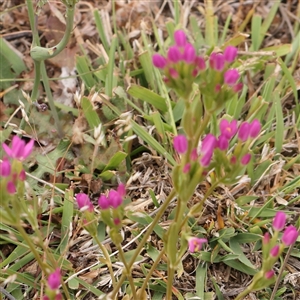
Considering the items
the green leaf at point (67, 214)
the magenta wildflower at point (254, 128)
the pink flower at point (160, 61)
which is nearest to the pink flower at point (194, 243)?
the magenta wildflower at point (254, 128)

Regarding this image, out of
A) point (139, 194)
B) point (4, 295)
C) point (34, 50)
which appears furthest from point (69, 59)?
point (4, 295)

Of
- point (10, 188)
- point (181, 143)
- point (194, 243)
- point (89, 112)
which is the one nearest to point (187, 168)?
point (181, 143)

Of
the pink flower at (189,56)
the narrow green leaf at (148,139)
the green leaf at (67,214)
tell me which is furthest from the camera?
the narrow green leaf at (148,139)

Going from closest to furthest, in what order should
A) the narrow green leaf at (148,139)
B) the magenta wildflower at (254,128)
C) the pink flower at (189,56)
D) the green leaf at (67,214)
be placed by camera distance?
1. the pink flower at (189,56)
2. the magenta wildflower at (254,128)
3. the green leaf at (67,214)
4. the narrow green leaf at (148,139)

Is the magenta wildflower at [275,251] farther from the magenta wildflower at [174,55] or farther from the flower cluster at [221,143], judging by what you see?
the magenta wildflower at [174,55]

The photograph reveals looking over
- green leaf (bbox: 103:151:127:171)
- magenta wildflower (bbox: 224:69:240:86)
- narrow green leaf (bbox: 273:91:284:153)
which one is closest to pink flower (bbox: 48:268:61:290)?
magenta wildflower (bbox: 224:69:240:86)

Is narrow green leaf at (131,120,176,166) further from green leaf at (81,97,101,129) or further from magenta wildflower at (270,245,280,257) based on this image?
magenta wildflower at (270,245,280,257)

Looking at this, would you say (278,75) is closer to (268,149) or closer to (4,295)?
(268,149)

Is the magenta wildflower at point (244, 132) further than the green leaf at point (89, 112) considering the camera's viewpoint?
No

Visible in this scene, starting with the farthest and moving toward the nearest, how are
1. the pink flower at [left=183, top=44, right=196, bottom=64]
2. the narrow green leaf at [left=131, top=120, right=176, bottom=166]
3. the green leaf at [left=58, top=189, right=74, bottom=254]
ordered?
1. the narrow green leaf at [left=131, top=120, right=176, bottom=166]
2. the green leaf at [left=58, top=189, right=74, bottom=254]
3. the pink flower at [left=183, top=44, right=196, bottom=64]
